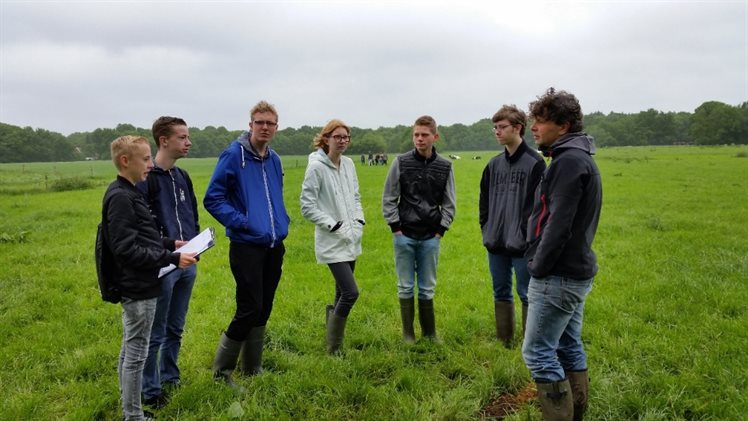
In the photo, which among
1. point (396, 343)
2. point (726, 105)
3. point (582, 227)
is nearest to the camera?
point (582, 227)

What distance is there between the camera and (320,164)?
4.75m

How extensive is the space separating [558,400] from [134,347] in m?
3.16

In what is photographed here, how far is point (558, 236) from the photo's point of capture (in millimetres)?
2922

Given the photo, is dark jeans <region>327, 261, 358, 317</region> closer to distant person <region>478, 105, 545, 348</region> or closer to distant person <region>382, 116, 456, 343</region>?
distant person <region>382, 116, 456, 343</region>

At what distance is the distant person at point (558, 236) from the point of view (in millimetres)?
2922

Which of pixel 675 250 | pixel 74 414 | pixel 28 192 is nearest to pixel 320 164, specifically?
pixel 74 414

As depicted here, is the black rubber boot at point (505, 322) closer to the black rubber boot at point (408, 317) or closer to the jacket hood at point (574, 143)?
the black rubber boot at point (408, 317)

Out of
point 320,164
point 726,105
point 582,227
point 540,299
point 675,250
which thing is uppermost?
point 726,105

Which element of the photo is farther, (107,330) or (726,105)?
(726,105)

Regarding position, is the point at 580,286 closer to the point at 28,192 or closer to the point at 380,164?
the point at 28,192

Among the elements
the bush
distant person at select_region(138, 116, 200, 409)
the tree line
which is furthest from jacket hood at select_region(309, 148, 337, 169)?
the tree line

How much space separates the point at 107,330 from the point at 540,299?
542 centimetres

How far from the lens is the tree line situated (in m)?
94.9

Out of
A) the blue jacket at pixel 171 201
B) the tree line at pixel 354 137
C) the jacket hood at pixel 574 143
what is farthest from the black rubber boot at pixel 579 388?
the tree line at pixel 354 137
